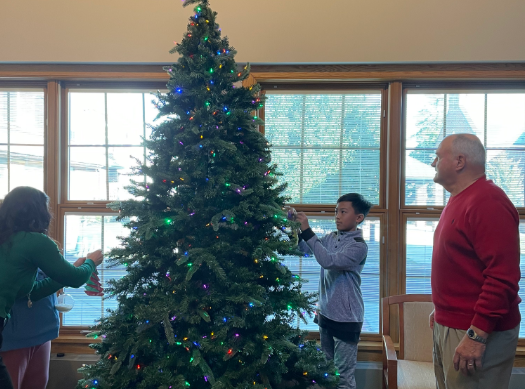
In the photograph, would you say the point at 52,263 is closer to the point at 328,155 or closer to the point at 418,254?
the point at 328,155

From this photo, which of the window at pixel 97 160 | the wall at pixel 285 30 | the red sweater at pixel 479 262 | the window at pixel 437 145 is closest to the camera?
the red sweater at pixel 479 262

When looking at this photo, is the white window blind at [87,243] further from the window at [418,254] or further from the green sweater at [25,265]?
the window at [418,254]

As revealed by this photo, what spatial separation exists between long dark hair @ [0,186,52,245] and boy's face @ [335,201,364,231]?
4.81 ft

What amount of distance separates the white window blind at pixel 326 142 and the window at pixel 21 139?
1622mm

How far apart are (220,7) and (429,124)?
162 cm

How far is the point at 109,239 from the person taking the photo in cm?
273

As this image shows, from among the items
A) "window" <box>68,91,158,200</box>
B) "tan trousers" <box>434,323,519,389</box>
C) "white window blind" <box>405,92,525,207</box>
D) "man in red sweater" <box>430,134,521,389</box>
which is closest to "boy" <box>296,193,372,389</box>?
"man in red sweater" <box>430,134,521,389</box>

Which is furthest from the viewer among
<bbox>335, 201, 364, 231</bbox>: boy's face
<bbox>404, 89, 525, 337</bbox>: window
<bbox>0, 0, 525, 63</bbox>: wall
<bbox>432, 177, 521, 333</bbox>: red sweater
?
<bbox>404, 89, 525, 337</bbox>: window

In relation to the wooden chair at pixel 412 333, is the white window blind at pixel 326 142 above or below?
above

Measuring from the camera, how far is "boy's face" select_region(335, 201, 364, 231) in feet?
6.98

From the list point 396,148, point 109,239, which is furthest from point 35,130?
point 396,148

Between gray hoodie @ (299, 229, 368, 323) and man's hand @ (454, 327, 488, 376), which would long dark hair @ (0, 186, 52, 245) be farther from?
man's hand @ (454, 327, 488, 376)

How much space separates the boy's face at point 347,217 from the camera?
2.13 metres

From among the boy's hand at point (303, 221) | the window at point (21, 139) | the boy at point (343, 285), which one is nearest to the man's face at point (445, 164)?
the boy at point (343, 285)
